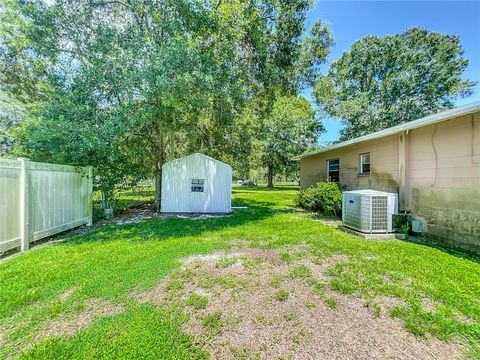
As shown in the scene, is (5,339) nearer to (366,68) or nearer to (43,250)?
(43,250)

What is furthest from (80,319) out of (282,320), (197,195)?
(197,195)

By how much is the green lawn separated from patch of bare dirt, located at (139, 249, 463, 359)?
177mm

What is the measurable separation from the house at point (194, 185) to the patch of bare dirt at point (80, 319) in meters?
7.07

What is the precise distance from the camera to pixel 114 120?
6.82 meters

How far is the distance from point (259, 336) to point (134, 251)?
3.42 metres

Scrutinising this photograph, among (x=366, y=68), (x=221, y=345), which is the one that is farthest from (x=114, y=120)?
(x=366, y=68)

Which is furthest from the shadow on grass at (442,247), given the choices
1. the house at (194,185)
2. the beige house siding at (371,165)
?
the house at (194,185)

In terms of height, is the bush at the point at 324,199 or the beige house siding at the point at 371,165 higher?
the beige house siding at the point at 371,165

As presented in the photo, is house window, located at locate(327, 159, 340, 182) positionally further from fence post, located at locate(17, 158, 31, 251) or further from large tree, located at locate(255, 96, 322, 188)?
large tree, located at locate(255, 96, 322, 188)

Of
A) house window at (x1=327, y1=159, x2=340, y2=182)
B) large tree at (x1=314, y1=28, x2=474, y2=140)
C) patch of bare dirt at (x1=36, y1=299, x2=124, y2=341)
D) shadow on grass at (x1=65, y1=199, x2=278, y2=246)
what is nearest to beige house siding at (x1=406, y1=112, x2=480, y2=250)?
house window at (x1=327, y1=159, x2=340, y2=182)

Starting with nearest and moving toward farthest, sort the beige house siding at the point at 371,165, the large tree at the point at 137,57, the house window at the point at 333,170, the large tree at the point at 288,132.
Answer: the large tree at the point at 137,57, the beige house siding at the point at 371,165, the house window at the point at 333,170, the large tree at the point at 288,132

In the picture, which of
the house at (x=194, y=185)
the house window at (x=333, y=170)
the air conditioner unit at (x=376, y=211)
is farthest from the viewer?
the house window at (x=333, y=170)

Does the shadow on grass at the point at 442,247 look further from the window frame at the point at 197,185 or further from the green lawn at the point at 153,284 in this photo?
the window frame at the point at 197,185

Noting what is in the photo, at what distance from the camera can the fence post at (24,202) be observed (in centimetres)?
466
